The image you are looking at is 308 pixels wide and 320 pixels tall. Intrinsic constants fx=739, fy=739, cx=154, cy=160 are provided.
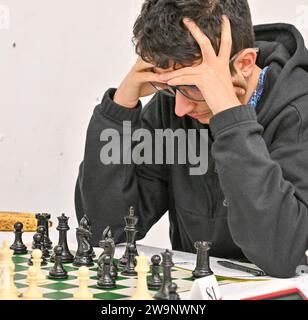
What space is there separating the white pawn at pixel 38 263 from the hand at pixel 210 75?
0.49 m

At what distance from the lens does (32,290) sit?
134 centimetres

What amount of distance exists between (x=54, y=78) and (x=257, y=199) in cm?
169

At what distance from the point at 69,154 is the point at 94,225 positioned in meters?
1.18

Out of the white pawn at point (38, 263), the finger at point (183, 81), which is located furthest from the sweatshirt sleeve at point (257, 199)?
the white pawn at point (38, 263)

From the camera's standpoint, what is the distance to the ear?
5.77 feet

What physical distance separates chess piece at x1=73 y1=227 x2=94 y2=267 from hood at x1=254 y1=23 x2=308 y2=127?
50 cm

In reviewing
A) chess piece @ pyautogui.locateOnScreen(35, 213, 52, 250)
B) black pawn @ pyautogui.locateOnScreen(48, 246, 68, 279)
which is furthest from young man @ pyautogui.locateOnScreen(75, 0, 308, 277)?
black pawn @ pyautogui.locateOnScreen(48, 246, 68, 279)

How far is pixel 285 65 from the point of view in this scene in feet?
5.99

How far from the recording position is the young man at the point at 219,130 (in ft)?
5.19

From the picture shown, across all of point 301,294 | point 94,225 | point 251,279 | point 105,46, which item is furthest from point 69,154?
point 301,294

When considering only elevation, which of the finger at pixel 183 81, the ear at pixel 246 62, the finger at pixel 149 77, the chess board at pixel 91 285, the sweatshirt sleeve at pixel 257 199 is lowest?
the chess board at pixel 91 285

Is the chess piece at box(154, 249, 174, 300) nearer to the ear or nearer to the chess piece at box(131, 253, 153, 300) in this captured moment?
the chess piece at box(131, 253, 153, 300)

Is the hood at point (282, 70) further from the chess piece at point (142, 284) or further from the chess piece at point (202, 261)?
the chess piece at point (142, 284)
